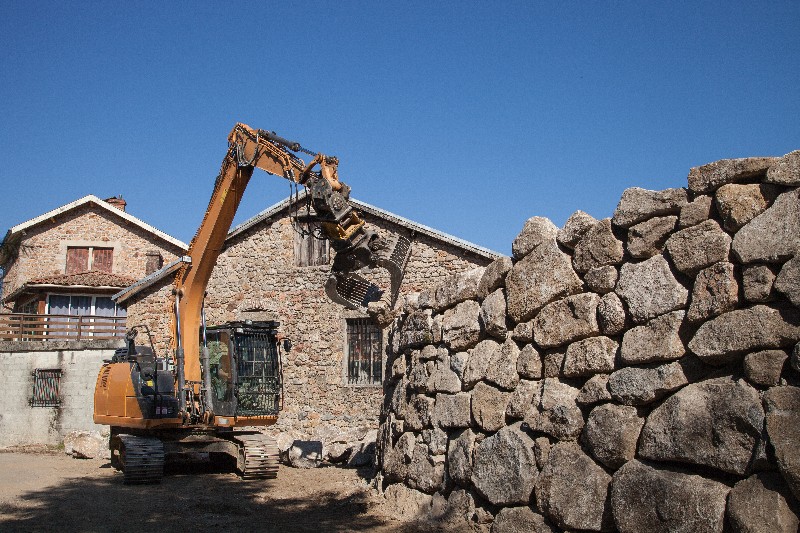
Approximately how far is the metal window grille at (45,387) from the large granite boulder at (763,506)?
1763 cm

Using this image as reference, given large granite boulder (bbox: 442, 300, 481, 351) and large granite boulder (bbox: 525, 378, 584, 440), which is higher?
large granite boulder (bbox: 442, 300, 481, 351)

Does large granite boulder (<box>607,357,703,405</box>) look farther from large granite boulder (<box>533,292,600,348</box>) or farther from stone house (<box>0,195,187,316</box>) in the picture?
stone house (<box>0,195,187,316</box>)

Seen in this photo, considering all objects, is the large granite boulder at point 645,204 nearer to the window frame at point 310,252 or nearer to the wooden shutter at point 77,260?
the window frame at point 310,252


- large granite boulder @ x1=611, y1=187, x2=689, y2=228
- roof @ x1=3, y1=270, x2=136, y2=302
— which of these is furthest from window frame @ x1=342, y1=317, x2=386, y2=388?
roof @ x1=3, y1=270, x2=136, y2=302

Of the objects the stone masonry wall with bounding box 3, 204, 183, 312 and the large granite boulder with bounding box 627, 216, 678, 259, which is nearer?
the large granite boulder with bounding box 627, 216, 678, 259

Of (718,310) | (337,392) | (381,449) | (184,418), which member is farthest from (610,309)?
(337,392)

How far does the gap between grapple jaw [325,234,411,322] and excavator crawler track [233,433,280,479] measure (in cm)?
268

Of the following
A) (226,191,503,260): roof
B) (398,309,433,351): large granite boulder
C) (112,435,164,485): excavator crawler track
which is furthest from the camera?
(226,191,503,260): roof

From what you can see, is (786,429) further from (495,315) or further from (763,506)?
(495,315)

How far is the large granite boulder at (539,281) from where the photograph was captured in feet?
19.5

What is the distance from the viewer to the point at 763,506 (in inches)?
162

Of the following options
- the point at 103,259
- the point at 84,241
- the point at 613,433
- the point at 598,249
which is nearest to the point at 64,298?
the point at 103,259

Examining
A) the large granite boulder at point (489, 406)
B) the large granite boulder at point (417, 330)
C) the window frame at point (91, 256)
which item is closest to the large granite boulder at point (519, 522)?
the large granite boulder at point (489, 406)

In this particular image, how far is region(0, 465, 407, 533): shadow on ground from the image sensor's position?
7449 mm
